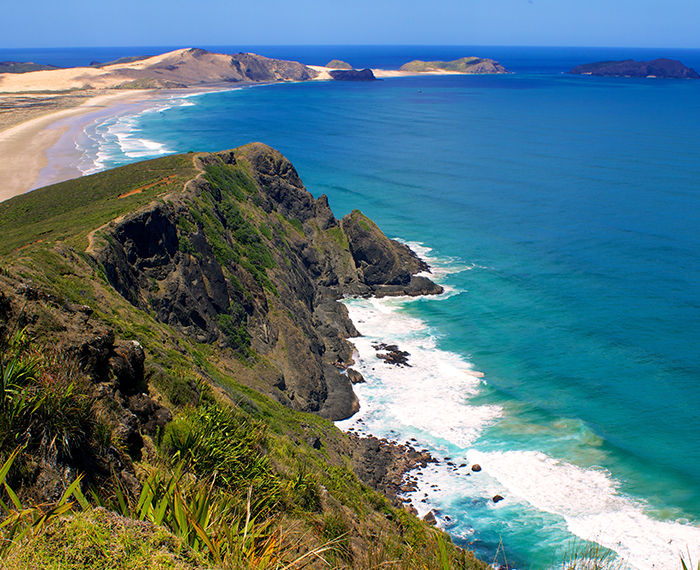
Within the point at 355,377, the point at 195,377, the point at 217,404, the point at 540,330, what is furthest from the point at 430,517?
the point at 540,330

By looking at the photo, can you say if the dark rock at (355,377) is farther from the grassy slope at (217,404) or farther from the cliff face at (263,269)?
the grassy slope at (217,404)

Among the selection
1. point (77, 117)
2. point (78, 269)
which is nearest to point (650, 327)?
point (78, 269)

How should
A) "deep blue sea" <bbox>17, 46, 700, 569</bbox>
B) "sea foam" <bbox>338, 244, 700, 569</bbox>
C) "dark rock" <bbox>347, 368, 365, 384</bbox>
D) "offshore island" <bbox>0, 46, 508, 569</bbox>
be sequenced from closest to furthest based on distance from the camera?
1. "offshore island" <bbox>0, 46, 508, 569</bbox>
2. "sea foam" <bbox>338, 244, 700, 569</bbox>
3. "deep blue sea" <bbox>17, 46, 700, 569</bbox>
4. "dark rock" <bbox>347, 368, 365, 384</bbox>

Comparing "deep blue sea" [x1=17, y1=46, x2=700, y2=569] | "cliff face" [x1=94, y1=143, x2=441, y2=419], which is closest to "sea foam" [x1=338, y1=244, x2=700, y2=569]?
"deep blue sea" [x1=17, y1=46, x2=700, y2=569]

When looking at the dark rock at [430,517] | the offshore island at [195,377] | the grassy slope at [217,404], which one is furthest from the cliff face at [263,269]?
the dark rock at [430,517]

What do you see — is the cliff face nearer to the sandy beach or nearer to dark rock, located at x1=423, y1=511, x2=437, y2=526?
dark rock, located at x1=423, y1=511, x2=437, y2=526

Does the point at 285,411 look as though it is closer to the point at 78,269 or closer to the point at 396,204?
the point at 78,269

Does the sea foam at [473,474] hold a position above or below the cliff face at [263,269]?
below
